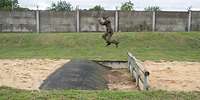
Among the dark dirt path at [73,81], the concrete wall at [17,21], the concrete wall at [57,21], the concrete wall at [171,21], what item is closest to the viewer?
the dark dirt path at [73,81]

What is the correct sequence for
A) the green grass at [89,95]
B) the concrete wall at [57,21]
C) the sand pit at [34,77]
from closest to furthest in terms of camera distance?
the green grass at [89,95]
the sand pit at [34,77]
the concrete wall at [57,21]

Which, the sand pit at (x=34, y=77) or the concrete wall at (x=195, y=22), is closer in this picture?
the sand pit at (x=34, y=77)

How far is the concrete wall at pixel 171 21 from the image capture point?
35.5 m

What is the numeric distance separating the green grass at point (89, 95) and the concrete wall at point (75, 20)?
2785 centimetres

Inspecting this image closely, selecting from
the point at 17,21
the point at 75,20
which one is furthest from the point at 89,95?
the point at 17,21

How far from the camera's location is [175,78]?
10.4 metres

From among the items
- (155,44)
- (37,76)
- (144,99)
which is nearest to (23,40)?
(155,44)

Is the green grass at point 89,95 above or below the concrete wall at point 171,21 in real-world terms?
below

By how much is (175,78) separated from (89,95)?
448 cm

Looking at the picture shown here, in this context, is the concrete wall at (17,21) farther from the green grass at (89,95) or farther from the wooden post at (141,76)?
the green grass at (89,95)

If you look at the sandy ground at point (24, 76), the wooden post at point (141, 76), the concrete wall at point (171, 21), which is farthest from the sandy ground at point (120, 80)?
the concrete wall at point (171, 21)

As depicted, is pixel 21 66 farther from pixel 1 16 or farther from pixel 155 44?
pixel 1 16

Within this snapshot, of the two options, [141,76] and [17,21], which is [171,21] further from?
[141,76]

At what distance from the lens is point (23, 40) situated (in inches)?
1017
